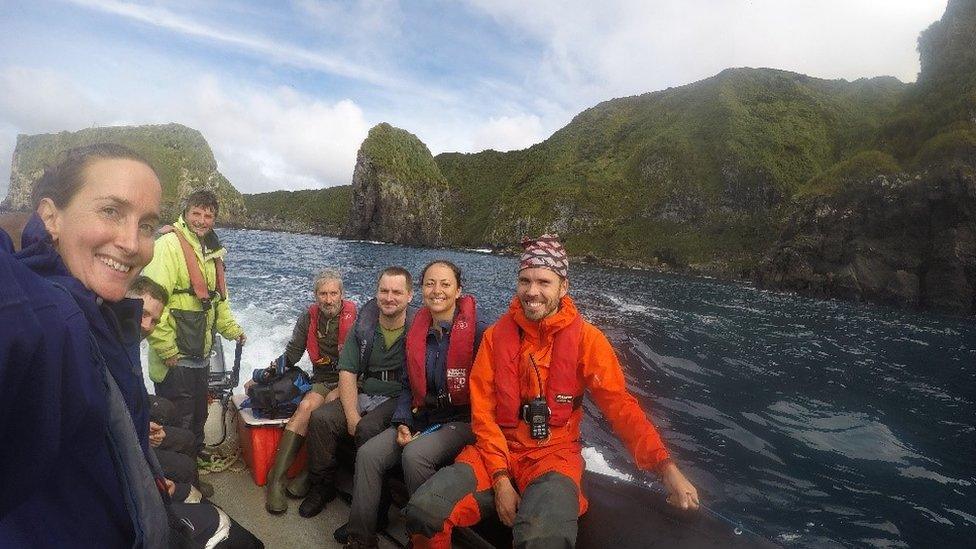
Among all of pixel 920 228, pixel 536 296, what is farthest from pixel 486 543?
pixel 920 228

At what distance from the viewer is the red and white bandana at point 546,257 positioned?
12.3 ft

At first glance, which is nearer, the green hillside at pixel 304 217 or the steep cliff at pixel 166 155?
the steep cliff at pixel 166 155

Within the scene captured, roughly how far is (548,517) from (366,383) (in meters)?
2.61

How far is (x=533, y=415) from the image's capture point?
11.9ft

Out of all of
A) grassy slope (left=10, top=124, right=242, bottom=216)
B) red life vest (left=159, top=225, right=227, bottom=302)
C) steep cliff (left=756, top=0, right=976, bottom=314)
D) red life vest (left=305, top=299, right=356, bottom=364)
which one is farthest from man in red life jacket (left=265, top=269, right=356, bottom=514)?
grassy slope (left=10, top=124, right=242, bottom=216)

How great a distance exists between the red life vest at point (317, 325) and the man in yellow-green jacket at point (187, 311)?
42.9 inches

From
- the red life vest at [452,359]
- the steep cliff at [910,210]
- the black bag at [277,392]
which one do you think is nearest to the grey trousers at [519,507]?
the red life vest at [452,359]

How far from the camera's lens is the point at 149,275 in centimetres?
481

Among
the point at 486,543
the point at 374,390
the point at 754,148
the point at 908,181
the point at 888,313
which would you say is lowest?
the point at 888,313

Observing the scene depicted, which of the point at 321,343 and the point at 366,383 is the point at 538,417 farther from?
the point at 321,343

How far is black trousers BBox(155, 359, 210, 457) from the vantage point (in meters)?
5.12

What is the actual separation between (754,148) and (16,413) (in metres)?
152

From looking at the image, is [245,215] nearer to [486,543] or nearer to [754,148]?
[754,148]

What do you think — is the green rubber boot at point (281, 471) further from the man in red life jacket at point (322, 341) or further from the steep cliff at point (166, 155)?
the steep cliff at point (166, 155)
